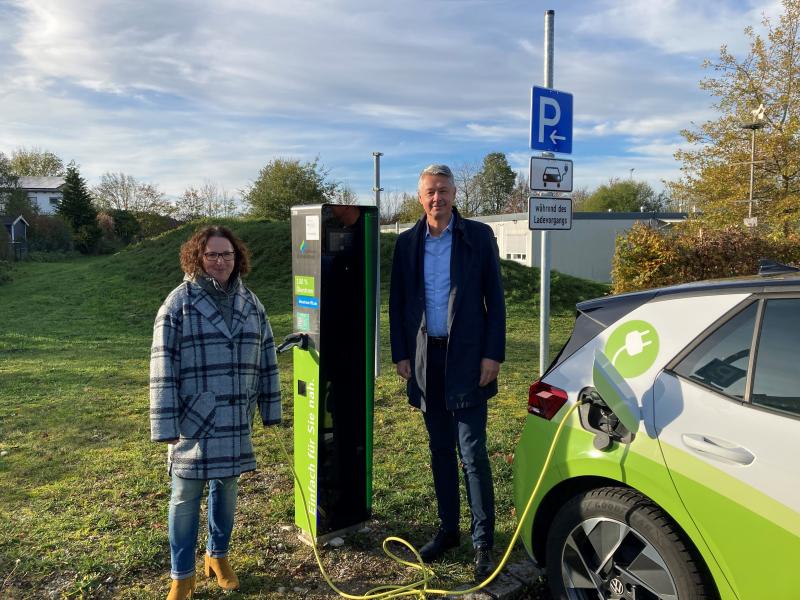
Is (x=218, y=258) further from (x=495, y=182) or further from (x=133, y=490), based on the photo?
(x=495, y=182)

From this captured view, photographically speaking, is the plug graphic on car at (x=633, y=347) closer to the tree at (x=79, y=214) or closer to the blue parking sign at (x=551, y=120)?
the blue parking sign at (x=551, y=120)

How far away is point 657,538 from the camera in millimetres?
2188

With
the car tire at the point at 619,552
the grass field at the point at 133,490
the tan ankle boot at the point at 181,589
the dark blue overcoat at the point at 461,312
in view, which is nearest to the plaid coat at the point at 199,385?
the tan ankle boot at the point at 181,589

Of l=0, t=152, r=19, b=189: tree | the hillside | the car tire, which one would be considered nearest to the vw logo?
the car tire

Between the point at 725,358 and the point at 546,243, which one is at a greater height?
the point at 546,243

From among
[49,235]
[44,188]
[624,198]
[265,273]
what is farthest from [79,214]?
[624,198]

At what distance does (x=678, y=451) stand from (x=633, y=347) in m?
0.49

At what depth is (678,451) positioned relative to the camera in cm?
214

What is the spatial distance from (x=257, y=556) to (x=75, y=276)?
26.2 meters

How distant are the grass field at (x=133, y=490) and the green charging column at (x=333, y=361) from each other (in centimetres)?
35

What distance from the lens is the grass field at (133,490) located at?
333cm

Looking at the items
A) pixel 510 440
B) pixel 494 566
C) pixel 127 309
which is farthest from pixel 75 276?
pixel 494 566

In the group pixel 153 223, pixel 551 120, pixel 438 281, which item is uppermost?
pixel 153 223

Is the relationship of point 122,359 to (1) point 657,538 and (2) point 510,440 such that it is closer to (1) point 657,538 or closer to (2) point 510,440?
(2) point 510,440
